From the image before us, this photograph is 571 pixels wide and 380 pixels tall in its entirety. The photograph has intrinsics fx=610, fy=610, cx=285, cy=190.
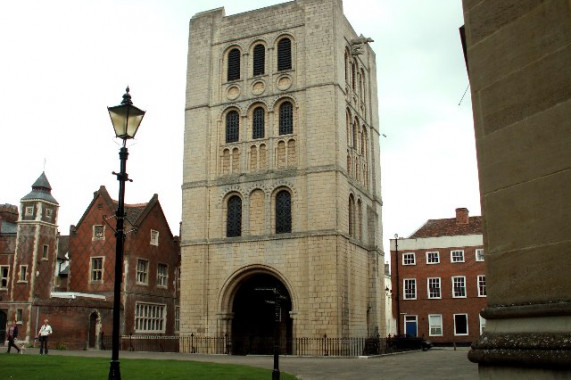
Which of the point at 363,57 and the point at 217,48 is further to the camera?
the point at 363,57

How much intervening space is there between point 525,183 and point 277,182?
101 ft

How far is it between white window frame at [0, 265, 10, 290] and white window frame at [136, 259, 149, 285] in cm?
830

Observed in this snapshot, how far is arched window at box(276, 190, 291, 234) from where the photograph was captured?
34.5 metres

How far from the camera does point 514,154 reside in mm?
4285

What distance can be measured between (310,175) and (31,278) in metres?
19.2

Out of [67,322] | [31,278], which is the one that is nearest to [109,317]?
[67,322]

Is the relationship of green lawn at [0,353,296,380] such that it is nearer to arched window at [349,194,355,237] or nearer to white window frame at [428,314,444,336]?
arched window at [349,194,355,237]

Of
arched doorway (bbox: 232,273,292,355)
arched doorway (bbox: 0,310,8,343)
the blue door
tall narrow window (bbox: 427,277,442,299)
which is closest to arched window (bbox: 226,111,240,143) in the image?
arched doorway (bbox: 232,273,292,355)

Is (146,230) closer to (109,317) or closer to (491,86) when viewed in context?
(109,317)

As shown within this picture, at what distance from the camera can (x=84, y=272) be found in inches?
1665

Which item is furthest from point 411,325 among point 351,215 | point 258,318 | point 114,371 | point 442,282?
point 114,371

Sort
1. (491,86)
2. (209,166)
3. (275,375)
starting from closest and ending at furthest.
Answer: (491,86) < (275,375) < (209,166)

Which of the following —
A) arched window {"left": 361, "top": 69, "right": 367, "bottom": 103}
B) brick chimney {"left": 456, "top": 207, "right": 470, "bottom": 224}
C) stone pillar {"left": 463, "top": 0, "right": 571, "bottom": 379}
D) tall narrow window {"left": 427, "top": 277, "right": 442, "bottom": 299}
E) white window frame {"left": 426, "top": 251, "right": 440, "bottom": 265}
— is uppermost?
arched window {"left": 361, "top": 69, "right": 367, "bottom": 103}

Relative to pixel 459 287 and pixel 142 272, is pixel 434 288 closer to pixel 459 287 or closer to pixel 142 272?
pixel 459 287
